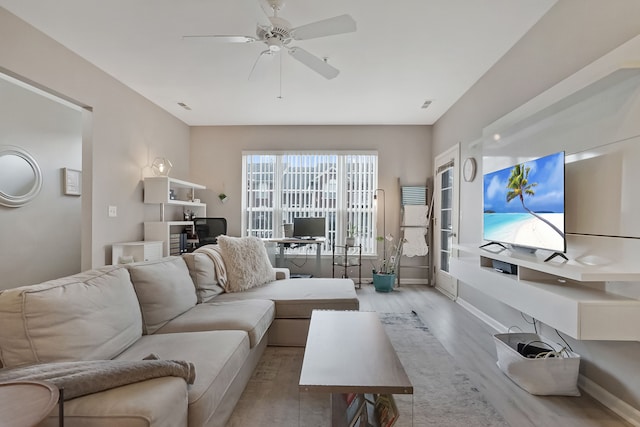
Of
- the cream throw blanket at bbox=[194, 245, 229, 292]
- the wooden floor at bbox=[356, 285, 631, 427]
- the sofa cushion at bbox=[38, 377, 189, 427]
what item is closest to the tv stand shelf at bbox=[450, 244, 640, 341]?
the wooden floor at bbox=[356, 285, 631, 427]

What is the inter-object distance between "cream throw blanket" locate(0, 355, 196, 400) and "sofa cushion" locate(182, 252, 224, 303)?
1.33 meters

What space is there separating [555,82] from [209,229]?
15.2 feet

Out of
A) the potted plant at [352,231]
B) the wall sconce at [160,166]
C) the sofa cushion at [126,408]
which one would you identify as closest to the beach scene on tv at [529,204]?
the sofa cushion at [126,408]

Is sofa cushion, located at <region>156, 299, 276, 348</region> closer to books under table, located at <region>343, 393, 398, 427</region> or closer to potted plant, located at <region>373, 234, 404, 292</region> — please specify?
books under table, located at <region>343, 393, 398, 427</region>

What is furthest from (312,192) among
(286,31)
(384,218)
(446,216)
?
(286,31)

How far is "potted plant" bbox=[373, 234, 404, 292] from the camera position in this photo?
191 inches

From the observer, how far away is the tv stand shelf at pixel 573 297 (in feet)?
5.12

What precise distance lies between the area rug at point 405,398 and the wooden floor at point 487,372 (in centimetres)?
11

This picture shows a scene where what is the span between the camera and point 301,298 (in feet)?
9.11

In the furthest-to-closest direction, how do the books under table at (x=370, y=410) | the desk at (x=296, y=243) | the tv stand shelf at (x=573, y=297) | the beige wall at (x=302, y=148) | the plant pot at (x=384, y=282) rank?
the beige wall at (x=302, y=148)
the desk at (x=296, y=243)
the plant pot at (x=384, y=282)
the tv stand shelf at (x=573, y=297)
the books under table at (x=370, y=410)

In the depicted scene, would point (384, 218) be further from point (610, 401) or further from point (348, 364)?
point (348, 364)

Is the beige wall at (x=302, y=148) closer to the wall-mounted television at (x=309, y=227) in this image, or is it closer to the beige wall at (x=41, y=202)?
the wall-mounted television at (x=309, y=227)

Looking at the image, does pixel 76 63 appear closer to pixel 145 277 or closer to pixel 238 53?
pixel 238 53

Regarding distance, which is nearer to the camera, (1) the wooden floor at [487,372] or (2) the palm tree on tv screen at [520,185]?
(1) the wooden floor at [487,372]
